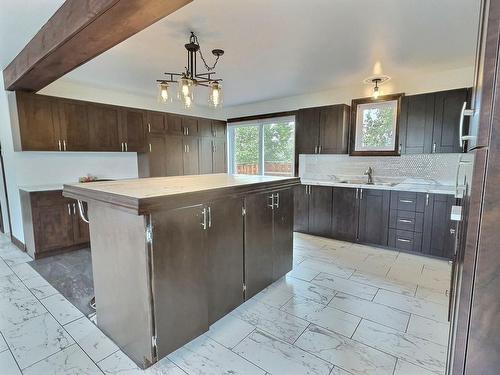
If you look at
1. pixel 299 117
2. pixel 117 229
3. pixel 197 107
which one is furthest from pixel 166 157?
pixel 117 229

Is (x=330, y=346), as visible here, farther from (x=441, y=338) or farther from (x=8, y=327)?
(x=8, y=327)

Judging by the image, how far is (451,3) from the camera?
6.30ft

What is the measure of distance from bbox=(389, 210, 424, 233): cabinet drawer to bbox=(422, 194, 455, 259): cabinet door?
7 cm

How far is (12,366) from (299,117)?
4470 mm

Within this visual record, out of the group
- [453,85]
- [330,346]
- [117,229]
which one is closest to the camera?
[117,229]

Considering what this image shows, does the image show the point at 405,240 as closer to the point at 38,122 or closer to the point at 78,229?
the point at 78,229

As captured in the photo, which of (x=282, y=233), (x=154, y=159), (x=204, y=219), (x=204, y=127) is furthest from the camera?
(x=204, y=127)

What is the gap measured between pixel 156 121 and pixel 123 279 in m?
3.64

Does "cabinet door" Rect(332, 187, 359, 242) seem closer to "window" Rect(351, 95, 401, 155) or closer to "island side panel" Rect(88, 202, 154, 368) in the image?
"window" Rect(351, 95, 401, 155)

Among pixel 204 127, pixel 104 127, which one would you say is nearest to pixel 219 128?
pixel 204 127

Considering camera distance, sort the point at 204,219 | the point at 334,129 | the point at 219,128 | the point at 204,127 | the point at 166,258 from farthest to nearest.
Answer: the point at 219,128 → the point at 204,127 → the point at 334,129 → the point at 204,219 → the point at 166,258

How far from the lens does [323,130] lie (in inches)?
168

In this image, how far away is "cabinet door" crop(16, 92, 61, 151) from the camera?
3.25m

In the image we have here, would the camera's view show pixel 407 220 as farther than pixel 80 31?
Yes
